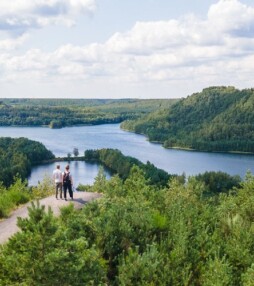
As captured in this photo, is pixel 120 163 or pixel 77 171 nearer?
pixel 120 163

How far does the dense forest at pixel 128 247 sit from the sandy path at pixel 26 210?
175 centimetres

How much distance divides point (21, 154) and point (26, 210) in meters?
102

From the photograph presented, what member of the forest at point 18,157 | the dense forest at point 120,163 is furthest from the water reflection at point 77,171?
the dense forest at point 120,163

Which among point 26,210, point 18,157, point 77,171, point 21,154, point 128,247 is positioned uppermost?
point 26,210

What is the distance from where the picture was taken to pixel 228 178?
94625 millimetres

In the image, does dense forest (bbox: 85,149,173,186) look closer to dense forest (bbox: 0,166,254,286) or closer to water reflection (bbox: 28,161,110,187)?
water reflection (bbox: 28,161,110,187)

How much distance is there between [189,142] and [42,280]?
165074 millimetres

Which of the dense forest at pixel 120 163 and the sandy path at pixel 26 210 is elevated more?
the sandy path at pixel 26 210

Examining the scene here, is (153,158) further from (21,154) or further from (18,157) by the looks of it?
(18,157)

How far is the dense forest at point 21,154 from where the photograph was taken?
110875mm

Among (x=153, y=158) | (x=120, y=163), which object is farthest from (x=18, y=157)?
(x=153, y=158)

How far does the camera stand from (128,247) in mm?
18656

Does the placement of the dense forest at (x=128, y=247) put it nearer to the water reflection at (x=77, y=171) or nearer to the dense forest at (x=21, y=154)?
the water reflection at (x=77, y=171)

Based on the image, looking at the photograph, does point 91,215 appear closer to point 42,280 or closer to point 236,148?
point 42,280
